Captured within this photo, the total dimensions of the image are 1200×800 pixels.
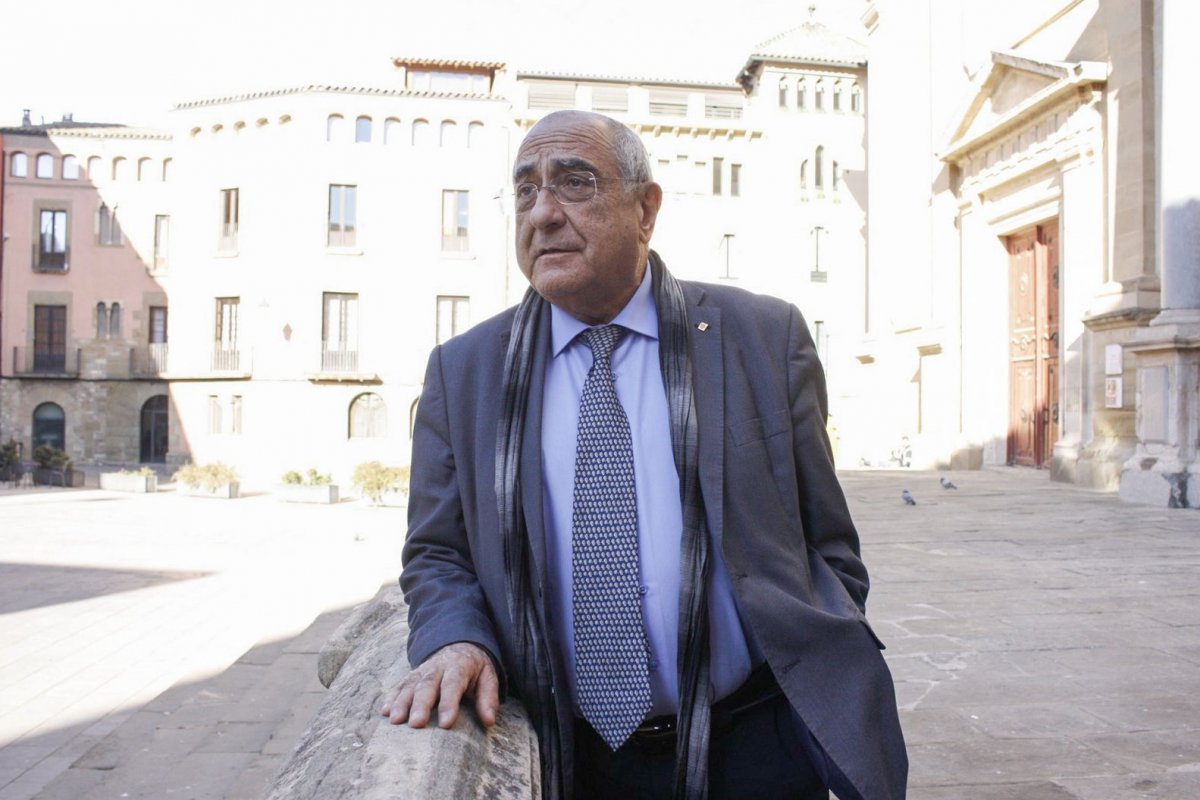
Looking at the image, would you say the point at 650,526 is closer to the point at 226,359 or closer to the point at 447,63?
the point at 226,359

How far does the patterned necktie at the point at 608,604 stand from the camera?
2.00 metres

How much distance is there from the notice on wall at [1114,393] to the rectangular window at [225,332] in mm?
30121

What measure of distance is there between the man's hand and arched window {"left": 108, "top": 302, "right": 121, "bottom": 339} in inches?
1633

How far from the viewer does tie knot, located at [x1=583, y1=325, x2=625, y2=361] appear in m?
2.17

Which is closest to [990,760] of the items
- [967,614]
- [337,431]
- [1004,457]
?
[967,614]

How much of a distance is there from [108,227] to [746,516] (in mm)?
42621

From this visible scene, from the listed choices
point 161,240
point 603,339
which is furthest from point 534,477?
point 161,240

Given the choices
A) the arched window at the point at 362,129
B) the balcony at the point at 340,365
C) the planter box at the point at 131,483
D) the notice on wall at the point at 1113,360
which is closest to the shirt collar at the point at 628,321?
the notice on wall at the point at 1113,360

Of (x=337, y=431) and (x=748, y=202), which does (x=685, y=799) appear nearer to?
(x=337, y=431)

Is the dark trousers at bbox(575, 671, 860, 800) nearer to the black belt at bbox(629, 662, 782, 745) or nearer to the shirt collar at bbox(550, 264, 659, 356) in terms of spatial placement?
the black belt at bbox(629, 662, 782, 745)

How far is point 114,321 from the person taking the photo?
3928 centimetres

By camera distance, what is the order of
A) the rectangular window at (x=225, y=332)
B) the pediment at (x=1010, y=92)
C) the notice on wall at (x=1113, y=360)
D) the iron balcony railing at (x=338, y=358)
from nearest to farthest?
the notice on wall at (x=1113, y=360) → the pediment at (x=1010, y=92) → the iron balcony railing at (x=338, y=358) → the rectangular window at (x=225, y=332)

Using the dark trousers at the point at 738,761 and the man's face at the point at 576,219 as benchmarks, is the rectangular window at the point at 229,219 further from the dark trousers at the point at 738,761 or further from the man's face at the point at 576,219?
the dark trousers at the point at 738,761

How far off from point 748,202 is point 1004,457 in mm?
22750
